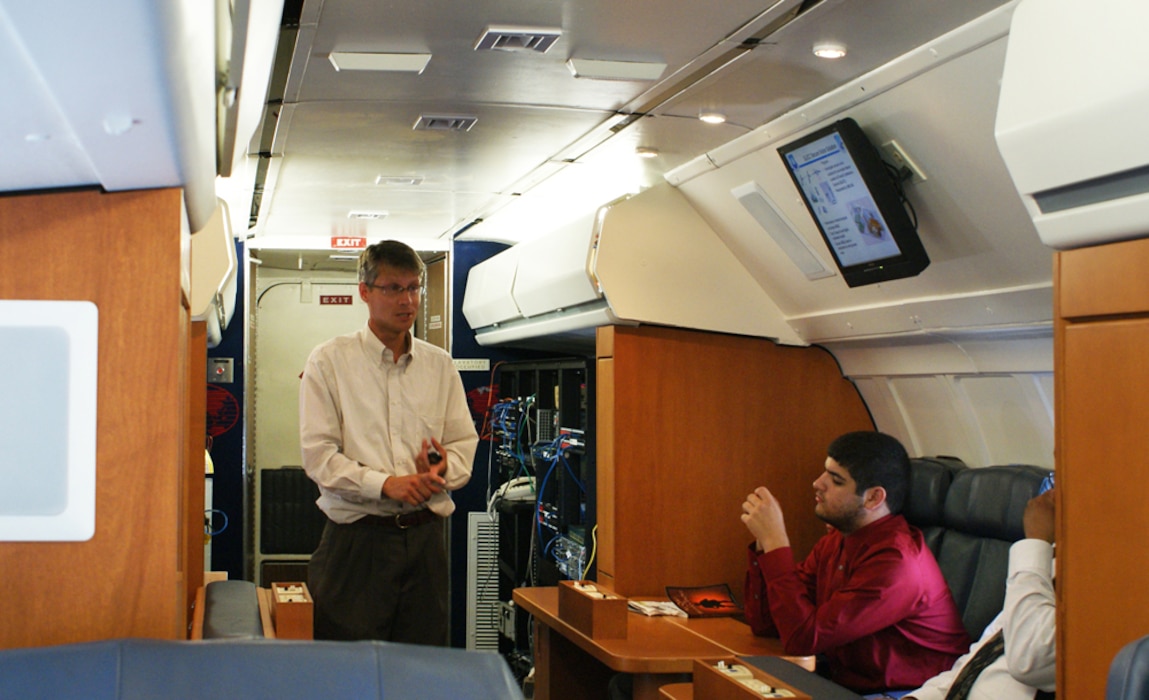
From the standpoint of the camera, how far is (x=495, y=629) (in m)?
7.02

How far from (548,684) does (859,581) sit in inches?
62.4

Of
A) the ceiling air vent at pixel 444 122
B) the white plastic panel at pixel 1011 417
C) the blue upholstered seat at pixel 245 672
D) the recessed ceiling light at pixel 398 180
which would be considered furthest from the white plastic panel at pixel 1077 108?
the recessed ceiling light at pixel 398 180

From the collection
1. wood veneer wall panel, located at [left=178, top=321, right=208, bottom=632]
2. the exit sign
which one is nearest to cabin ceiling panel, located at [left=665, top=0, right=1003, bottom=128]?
wood veneer wall panel, located at [left=178, top=321, right=208, bottom=632]

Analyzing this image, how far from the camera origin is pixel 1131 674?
5.03ft

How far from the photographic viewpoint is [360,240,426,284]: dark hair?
3.37 meters

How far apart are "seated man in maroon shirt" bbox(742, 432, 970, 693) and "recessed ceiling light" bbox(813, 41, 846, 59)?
129 cm

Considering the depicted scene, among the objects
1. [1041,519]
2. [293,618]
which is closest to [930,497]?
[1041,519]

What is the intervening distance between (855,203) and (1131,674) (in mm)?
2114

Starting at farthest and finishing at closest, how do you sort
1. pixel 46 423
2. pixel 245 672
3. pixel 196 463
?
1. pixel 196 463
2. pixel 46 423
3. pixel 245 672

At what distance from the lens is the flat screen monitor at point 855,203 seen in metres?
3.27

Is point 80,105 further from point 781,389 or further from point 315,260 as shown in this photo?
point 315,260

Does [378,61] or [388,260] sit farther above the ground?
[378,61]

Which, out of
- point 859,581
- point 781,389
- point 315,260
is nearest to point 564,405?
point 781,389

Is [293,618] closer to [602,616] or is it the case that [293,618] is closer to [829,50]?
[602,616]
